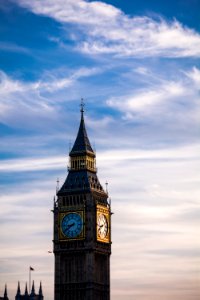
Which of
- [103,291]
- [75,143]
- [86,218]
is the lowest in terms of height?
[103,291]

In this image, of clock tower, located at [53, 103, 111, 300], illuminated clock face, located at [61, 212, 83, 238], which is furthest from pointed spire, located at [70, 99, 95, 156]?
illuminated clock face, located at [61, 212, 83, 238]

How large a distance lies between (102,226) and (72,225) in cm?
542

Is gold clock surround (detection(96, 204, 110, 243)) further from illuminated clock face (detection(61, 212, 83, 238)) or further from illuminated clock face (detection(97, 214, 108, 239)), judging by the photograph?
illuminated clock face (detection(61, 212, 83, 238))

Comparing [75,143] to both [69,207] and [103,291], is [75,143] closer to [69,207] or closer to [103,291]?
[69,207]

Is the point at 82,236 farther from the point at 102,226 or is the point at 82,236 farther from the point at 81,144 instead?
the point at 81,144

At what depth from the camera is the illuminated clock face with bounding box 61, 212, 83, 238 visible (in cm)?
18300

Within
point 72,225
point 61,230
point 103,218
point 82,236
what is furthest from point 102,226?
point 61,230

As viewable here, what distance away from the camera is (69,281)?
601ft

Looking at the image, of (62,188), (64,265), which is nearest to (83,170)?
(62,188)

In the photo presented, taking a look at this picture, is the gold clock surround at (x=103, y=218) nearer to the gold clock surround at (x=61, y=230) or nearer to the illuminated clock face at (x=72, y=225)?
the gold clock surround at (x=61, y=230)

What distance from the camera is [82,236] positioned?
182m

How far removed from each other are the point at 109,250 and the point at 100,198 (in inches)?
372

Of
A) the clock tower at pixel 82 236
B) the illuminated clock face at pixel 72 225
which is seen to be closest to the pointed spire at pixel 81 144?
the clock tower at pixel 82 236

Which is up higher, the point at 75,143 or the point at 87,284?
the point at 75,143
